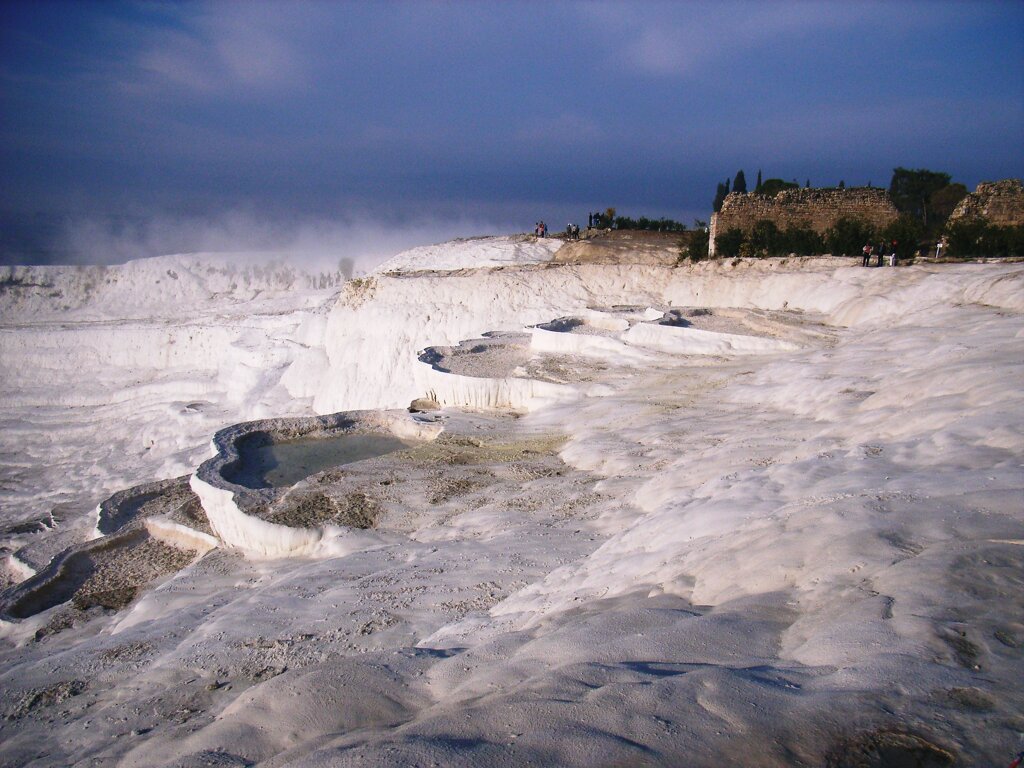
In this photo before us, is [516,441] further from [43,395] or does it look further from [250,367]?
[43,395]

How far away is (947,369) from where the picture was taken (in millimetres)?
5977

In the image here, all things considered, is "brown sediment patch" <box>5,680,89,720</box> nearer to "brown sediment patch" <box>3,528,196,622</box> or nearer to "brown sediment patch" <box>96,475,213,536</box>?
"brown sediment patch" <box>3,528,196,622</box>

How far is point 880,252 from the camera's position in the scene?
46.2 feet

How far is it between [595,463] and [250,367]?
1533 centimetres

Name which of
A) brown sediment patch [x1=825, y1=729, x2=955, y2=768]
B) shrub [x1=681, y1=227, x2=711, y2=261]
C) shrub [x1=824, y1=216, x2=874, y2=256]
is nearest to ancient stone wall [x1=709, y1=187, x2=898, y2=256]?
shrub [x1=681, y1=227, x2=711, y2=261]

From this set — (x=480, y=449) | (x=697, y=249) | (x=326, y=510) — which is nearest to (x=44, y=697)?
(x=326, y=510)

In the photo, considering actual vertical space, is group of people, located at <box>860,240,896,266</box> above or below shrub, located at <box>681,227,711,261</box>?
below

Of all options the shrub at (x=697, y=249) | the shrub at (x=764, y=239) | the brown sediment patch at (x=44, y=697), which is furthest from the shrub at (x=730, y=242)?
the brown sediment patch at (x=44, y=697)

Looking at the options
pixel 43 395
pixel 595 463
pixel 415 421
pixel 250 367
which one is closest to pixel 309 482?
pixel 415 421

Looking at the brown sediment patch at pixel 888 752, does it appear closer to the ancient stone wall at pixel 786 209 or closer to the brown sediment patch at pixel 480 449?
the brown sediment patch at pixel 480 449

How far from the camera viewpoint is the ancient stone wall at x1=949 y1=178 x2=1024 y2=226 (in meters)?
15.3

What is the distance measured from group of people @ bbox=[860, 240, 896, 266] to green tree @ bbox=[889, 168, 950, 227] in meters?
12.5

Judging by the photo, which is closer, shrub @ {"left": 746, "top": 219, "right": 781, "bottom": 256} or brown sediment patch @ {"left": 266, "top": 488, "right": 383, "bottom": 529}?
brown sediment patch @ {"left": 266, "top": 488, "right": 383, "bottom": 529}

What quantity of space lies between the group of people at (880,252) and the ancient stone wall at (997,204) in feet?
5.18
